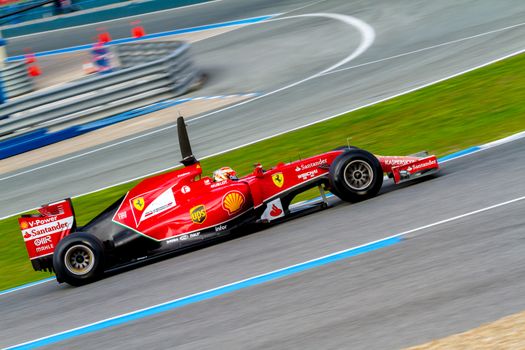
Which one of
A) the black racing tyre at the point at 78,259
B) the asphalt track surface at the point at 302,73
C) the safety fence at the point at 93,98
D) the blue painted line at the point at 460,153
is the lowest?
the blue painted line at the point at 460,153

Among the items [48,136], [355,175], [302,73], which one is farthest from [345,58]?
[355,175]

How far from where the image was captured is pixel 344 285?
Result: 6.64m

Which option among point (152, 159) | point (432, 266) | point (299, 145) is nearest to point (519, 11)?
point (299, 145)

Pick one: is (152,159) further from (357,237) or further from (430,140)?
(357,237)

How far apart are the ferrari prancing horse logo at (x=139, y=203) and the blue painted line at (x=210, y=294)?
1.81 m

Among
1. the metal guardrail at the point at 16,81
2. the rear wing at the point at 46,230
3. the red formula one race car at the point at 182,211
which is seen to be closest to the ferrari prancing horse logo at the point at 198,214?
the red formula one race car at the point at 182,211

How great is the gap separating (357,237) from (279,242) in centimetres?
96

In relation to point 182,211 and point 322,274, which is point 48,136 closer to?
point 182,211

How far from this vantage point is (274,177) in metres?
9.12

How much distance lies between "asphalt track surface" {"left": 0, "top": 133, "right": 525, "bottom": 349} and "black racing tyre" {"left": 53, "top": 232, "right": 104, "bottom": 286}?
15 cm

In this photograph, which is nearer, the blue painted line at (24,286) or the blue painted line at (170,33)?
the blue painted line at (24,286)

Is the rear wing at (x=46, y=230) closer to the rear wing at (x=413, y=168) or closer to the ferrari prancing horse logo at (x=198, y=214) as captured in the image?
the ferrari prancing horse logo at (x=198, y=214)

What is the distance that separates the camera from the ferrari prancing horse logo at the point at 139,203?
902cm

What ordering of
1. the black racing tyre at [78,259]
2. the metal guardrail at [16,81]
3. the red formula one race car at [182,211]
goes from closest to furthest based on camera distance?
the black racing tyre at [78,259] < the red formula one race car at [182,211] < the metal guardrail at [16,81]
